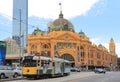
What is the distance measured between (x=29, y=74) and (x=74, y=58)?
111 meters

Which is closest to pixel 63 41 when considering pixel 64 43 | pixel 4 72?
pixel 64 43

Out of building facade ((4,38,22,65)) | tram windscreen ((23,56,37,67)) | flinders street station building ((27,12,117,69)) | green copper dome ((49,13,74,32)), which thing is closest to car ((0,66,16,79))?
tram windscreen ((23,56,37,67))

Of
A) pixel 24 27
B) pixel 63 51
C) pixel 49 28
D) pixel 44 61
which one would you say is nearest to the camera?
pixel 44 61

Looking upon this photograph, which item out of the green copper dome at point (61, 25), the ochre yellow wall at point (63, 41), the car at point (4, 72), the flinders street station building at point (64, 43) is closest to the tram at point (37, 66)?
the car at point (4, 72)

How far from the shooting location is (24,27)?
73375 millimetres

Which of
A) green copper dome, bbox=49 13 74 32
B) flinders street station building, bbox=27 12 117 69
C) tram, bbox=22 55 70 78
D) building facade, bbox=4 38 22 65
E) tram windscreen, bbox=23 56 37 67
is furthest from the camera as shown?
green copper dome, bbox=49 13 74 32

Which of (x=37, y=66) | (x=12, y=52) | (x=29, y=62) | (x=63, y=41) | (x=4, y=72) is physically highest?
(x=63, y=41)

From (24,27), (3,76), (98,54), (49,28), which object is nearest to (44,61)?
(3,76)

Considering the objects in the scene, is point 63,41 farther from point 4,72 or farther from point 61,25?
point 4,72

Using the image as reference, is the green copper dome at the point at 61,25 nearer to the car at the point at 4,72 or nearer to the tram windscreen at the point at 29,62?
the tram windscreen at the point at 29,62

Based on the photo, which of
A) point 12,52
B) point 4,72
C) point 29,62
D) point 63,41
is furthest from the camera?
point 63,41

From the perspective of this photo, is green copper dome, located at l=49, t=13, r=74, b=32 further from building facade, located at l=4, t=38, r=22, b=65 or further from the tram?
the tram

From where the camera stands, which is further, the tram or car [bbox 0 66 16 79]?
the tram

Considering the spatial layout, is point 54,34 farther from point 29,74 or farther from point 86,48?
point 29,74
